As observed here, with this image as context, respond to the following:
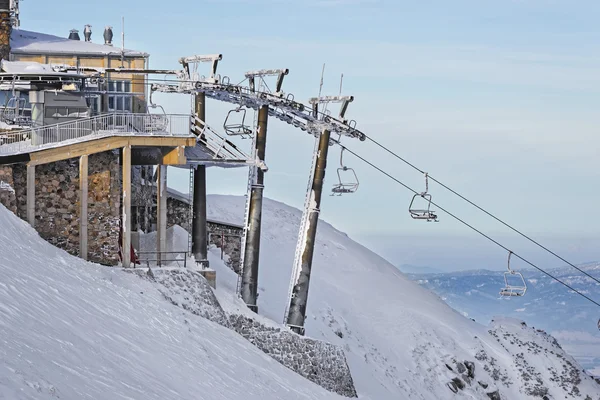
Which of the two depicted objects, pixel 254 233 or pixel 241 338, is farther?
pixel 254 233

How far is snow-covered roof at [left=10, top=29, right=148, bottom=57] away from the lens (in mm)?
53125

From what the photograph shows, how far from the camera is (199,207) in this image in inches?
1609

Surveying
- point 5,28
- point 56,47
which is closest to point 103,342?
point 56,47

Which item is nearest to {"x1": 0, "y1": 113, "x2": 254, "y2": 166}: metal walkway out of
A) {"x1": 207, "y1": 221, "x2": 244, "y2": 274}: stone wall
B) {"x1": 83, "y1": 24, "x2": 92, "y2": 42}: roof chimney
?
{"x1": 207, "y1": 221, "x2": 244, "y2": 274}: stone wall

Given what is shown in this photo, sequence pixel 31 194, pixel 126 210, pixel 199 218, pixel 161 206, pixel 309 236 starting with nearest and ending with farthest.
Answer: pixel 31 194
pixel 126 210
pixel 161 206
pixel 199 218
pixel 309 236

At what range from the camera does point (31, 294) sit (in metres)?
26.8

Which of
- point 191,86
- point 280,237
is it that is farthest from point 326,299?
point 191,86

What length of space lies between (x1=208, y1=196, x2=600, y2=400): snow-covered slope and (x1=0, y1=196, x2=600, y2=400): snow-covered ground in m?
0.08

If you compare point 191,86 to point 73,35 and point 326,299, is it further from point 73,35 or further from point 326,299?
point 73,35

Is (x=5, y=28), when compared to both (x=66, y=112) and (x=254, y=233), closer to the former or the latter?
(x=66, y=112)

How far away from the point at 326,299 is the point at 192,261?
1419 cm

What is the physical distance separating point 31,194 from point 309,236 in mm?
11639

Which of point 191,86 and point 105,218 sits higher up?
point 191,86

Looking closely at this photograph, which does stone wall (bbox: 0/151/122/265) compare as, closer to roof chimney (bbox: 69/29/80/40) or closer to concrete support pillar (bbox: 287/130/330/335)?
concrete support pillar (bbox: 287/130/330/335)
